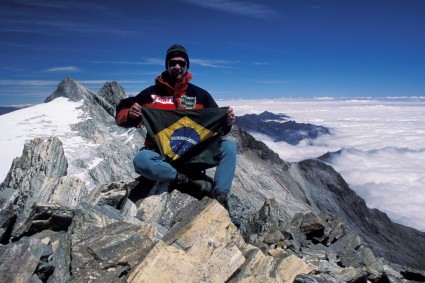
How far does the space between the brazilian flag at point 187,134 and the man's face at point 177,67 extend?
130 cm

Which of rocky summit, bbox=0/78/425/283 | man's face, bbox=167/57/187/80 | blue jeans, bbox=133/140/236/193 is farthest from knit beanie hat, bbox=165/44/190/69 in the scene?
rocky summit, bbox=0/78/425/283

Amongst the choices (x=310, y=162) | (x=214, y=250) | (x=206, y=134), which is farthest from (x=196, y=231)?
(x=310, y=162)

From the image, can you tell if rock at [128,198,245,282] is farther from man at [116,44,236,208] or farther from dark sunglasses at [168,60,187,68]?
dark sunglasses at [168,60,187,68]

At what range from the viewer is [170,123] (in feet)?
39.3

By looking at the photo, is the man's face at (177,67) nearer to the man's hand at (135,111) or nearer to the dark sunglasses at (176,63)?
the dark sunglasses at (176,63)

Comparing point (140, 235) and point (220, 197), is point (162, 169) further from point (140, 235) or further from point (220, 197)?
point (140, 235)

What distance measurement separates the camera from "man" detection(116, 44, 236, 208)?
37.1ft

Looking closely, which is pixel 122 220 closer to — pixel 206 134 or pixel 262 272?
pixel 262 272

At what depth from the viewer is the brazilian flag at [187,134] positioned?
1177 cm

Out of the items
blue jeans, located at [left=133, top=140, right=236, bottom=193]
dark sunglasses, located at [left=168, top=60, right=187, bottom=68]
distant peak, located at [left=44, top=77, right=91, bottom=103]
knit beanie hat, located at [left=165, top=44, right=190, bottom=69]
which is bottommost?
blue jeans, located at [left=133, top=140, right=236, bottom=193]

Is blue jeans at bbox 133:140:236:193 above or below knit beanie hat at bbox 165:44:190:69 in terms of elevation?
below

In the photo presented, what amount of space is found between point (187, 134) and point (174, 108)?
1.13 m

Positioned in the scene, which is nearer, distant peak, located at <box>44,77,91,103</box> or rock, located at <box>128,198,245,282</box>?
rock, located at <box>128,198,245,282</box>

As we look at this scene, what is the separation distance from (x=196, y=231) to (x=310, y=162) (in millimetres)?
112886
